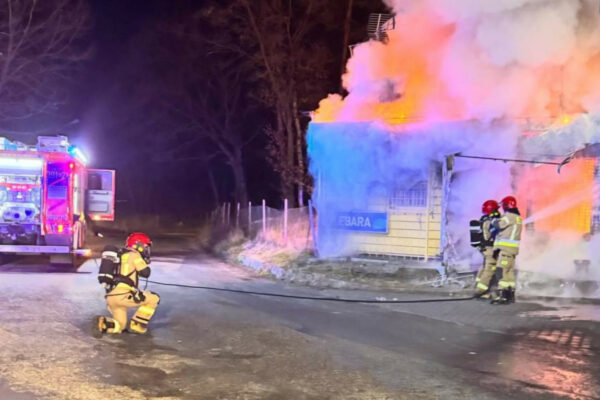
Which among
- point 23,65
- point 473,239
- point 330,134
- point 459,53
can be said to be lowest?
point 473,239

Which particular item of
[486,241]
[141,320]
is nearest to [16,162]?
[141,320]

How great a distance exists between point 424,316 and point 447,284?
240 centimetres

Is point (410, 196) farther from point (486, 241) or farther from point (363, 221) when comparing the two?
point (486, 241)

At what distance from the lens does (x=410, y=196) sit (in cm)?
1252

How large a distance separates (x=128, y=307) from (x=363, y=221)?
6735 mm

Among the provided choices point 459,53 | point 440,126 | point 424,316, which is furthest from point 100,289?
point 459,53

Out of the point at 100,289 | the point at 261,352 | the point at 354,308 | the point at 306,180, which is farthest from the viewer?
the point at 306,180

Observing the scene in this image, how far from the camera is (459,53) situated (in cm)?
1060

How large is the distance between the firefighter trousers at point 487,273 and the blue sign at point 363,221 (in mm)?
3278

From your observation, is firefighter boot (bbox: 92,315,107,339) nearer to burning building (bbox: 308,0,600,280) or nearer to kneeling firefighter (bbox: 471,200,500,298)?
kneeling firefighter (bbox: 471,200,500,298)

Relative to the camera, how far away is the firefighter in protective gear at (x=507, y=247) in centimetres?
909

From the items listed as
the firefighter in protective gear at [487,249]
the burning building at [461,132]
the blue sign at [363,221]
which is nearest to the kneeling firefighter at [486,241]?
the firefighter in protective gear at [487,249]

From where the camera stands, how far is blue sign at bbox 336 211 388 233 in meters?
12.5

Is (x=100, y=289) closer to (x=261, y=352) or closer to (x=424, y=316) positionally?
(x=261, y=352)
